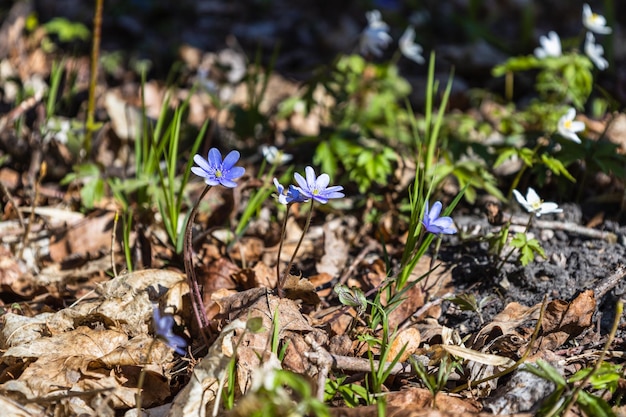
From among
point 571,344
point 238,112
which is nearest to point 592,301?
point 571,344

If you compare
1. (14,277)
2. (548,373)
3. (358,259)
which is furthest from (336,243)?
(14,277)

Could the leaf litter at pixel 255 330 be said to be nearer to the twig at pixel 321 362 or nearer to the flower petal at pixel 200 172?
the twig at pixel 321 362

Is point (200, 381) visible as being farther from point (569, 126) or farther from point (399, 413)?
point (569, 126)

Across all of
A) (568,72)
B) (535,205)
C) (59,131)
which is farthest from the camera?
(568,72)

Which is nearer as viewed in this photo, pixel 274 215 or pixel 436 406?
pixel 436 406

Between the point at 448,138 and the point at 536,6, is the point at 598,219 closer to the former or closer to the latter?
the point at 448,138

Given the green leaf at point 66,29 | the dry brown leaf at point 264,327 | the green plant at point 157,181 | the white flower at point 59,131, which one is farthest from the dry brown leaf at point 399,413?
the green leaf at point 66,29
